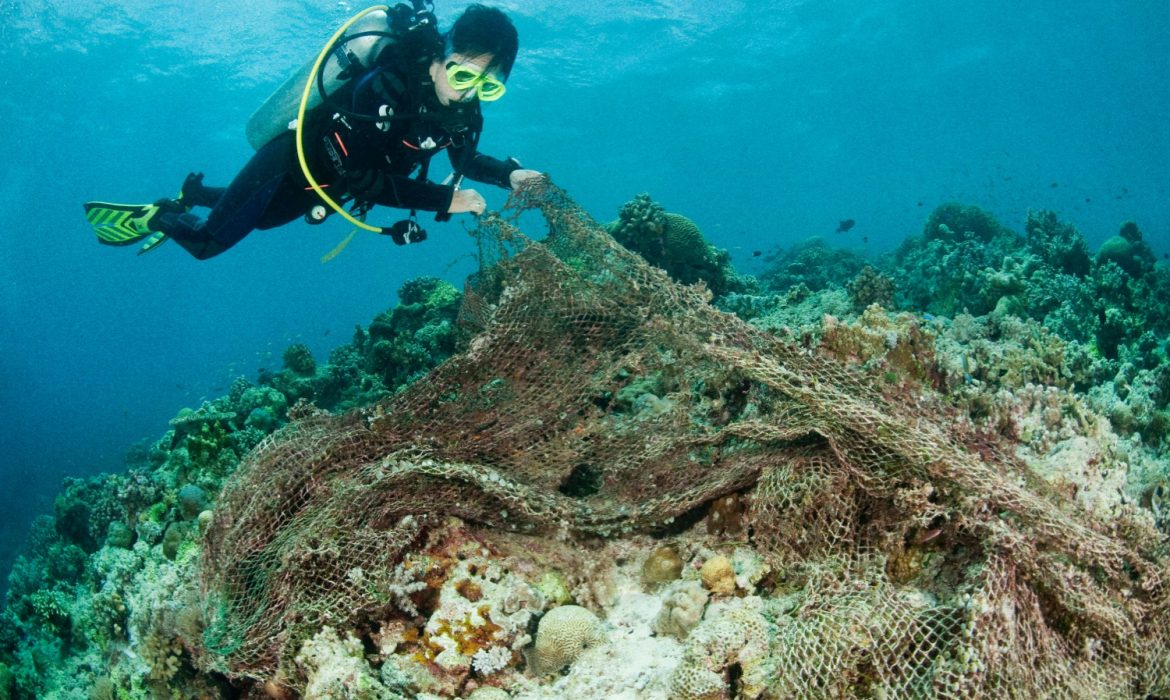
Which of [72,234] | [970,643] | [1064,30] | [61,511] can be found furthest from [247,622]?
[72,234]

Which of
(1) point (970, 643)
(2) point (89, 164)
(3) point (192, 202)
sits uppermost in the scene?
(2) point (89, 164)

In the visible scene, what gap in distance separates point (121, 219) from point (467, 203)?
447 cm

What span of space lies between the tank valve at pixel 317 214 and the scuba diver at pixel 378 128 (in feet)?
0.04

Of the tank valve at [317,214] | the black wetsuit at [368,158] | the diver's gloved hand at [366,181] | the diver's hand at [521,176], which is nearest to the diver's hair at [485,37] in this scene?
the black wetsuit at [368,158]

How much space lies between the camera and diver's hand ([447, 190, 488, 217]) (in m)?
5.25

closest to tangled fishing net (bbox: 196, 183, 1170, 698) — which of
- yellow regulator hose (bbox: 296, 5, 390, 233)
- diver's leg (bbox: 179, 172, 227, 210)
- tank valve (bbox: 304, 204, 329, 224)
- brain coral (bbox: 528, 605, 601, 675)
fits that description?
brain coral (bbox: 528, 605, 601, 675)

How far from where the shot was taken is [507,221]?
14.9ft

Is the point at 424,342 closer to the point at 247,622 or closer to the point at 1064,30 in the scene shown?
the point at 247,622

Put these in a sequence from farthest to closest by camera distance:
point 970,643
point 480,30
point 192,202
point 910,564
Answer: point 192,202 < point 480,30 < point 910,564 < point 970,643

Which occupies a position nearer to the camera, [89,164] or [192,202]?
[192,202]

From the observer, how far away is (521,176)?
17.8 ft

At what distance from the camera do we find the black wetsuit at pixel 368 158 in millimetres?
5207

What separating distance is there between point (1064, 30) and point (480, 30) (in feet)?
235

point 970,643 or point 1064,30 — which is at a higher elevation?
point 1064,30
